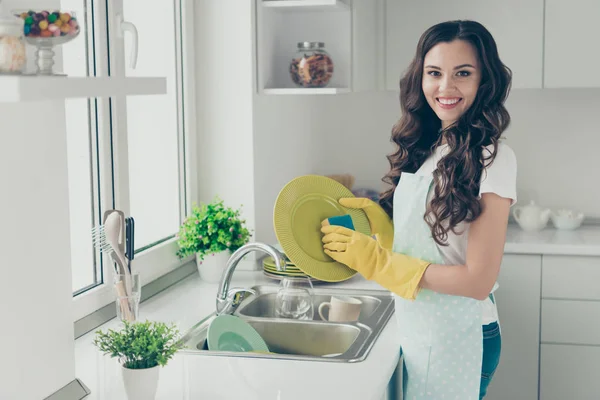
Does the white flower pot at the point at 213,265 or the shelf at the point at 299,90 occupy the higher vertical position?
the shelf at the point at 299,90

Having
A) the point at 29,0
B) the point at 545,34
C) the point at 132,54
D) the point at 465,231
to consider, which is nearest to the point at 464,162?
the point at 465,231

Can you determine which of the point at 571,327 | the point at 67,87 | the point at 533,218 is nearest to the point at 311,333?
the point at 67,87

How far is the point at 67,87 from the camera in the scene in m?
1.11

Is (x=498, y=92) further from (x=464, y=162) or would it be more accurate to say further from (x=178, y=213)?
(x=178, y=213)

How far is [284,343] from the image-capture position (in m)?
2.10

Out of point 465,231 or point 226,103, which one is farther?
point 226,103

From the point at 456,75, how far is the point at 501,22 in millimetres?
1426

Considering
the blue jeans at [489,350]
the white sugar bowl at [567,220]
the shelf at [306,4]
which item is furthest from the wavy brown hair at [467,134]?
the white sugar bowl at [567,220]

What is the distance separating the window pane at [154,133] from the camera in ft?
7.54

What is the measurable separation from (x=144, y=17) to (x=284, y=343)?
1.04 metres

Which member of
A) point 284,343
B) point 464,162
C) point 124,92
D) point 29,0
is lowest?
point 284,343

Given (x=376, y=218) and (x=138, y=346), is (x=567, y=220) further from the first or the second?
(x=138, y=346)

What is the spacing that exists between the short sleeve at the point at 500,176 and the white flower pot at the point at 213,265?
99 cm

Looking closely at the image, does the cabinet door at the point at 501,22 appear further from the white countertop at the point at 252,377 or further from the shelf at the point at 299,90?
the white countertop at the point at 252,377
